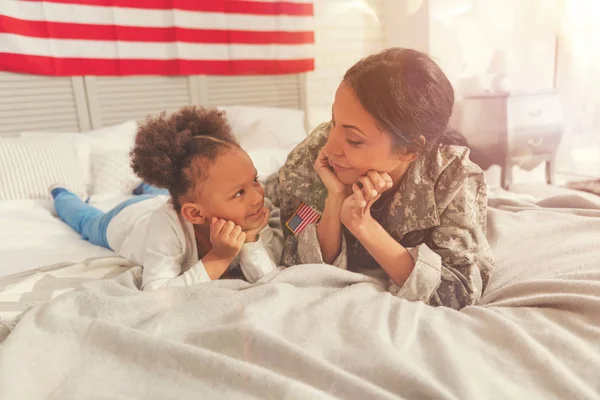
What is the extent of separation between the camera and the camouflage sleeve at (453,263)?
2.70 feet

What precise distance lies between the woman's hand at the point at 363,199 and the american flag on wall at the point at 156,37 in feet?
6.03

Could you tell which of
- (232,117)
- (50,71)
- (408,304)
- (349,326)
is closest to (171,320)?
(349,326)

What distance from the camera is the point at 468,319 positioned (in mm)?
738

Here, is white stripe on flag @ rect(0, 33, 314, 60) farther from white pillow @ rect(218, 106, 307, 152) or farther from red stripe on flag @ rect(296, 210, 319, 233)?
red stripe on flag @ rect(296, 210, 319, 233)

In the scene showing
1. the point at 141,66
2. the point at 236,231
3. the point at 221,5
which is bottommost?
the point at 236,231

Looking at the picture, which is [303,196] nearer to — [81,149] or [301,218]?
[301,218]

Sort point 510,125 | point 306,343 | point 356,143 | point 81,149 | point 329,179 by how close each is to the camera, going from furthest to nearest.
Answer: point 510,125
point 81,149
point 329,179
point 356,143
point 306,343

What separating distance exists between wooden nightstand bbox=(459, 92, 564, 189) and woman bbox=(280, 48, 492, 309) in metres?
1.72

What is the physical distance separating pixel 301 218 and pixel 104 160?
3.95ft

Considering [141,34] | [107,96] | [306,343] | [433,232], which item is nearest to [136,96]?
[107,96]

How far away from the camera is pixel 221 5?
8.07 ft

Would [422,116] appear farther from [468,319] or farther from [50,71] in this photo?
[50,71]

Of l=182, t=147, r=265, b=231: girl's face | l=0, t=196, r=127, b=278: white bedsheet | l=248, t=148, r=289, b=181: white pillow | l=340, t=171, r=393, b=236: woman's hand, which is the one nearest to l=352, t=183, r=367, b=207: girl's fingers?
l=340, t=171, r=393, b=236: woman's hand

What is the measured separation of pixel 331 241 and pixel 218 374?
43 cm
